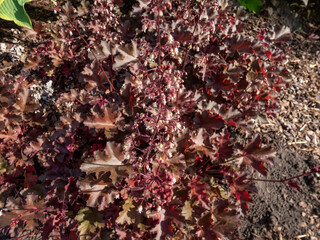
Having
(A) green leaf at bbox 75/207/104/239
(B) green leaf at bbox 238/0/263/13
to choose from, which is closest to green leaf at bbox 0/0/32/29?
(A) green leaf at bbox 75/207/104/239

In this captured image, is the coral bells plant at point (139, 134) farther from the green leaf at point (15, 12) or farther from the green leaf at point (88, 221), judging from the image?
the green leaf at point (15, 12)

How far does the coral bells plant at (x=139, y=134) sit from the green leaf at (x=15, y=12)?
1.34 feet

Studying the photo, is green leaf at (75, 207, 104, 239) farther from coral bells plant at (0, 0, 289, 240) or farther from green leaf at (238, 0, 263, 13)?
green leaf at (238, 0, 263, 13)

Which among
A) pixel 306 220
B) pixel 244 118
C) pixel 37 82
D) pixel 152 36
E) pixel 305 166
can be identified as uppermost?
pixel 152 36

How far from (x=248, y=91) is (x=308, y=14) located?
236 cm

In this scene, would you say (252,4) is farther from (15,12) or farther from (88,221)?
(88,221)

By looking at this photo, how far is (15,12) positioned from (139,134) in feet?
A: 5.67

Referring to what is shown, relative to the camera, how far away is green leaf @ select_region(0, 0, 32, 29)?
2.45 metres

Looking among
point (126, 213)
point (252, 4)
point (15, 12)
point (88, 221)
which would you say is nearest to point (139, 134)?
point (126, 213)

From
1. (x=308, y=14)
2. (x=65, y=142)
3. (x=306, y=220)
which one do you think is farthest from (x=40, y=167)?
(x=308, y=14)

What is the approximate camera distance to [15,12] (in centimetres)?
246

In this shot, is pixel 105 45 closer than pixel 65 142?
No

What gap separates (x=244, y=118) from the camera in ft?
8.73

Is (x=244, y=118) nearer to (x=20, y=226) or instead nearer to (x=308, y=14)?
(x=20, y=226)
